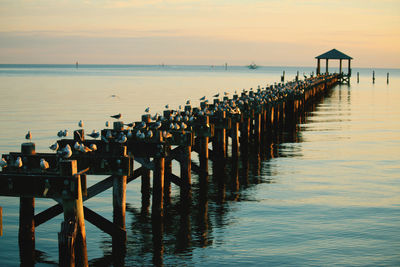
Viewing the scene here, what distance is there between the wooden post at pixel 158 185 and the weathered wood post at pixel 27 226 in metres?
3.41

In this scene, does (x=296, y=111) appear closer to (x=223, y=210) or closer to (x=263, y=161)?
(x=263, y=161)

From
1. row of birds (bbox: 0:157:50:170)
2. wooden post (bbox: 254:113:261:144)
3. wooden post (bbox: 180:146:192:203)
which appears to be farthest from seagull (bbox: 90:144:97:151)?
wooden post (bbox: 254:113:261:144)

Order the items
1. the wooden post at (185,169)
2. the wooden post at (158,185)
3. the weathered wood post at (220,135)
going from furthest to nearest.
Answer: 1. the weathered wood post at (220,135)
2. the wooden post at (185,169)
3. the wooden post at (158,185)

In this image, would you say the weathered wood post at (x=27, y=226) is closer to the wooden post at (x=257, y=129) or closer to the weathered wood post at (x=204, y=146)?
the weathered wood post at (x=204, y=146)

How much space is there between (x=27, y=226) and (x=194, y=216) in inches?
179

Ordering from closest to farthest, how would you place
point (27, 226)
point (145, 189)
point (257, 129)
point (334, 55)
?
point (27, 226), point (145, 189), point (257, 129), point (334, 55)

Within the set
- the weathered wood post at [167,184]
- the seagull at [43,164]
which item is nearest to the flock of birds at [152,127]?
the seagull at [43,164]

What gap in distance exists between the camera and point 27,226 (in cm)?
1203

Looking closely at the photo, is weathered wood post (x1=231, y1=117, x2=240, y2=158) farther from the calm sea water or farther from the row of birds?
the row of birds

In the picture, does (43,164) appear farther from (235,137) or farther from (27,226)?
(235,137)

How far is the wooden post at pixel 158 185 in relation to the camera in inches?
575

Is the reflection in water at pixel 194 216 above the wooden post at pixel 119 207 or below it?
below

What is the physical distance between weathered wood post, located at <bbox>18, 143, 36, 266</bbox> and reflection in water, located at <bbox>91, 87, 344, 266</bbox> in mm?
1363

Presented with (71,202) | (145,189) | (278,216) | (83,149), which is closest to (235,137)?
(145,189)
